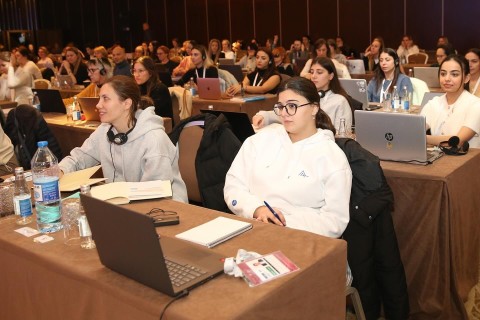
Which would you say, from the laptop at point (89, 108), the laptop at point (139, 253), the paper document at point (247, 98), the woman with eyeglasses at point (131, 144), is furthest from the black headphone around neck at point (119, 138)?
the paper document at point (247, 98)

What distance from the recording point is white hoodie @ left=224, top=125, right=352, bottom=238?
2.45m

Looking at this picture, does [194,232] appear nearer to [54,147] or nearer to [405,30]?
[54,147]

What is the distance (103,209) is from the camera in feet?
5.35

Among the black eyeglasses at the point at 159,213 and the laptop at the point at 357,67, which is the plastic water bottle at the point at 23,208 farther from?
the laptop at the point at 357,67

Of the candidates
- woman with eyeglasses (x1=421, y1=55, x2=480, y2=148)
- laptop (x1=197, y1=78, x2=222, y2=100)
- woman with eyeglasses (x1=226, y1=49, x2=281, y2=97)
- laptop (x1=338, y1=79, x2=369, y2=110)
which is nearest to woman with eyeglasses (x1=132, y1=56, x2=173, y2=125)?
laptop (x1=197, y1=78, x2=222, y2=100)

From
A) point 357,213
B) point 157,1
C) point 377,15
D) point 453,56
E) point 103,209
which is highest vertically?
point 157,1

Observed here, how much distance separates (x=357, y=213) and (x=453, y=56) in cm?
192

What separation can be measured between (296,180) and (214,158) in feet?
2.35

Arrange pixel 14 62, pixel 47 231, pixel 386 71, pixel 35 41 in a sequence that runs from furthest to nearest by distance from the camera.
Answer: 1. pixel 35 41
2. pixel 14 62
3. pixel 386 71
4. pixel 47 231

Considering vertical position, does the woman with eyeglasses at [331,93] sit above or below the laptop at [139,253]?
above

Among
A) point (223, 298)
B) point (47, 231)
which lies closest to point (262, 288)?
point (223, 298)

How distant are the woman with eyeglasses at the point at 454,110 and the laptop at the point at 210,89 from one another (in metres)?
3.03

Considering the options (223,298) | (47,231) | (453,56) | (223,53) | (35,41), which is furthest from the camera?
(35,41)

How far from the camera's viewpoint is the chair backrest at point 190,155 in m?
3.31
